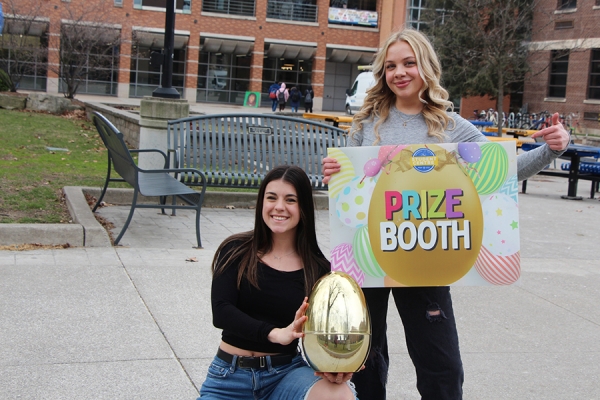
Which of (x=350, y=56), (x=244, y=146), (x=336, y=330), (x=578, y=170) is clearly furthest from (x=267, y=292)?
(x=350, y=56)

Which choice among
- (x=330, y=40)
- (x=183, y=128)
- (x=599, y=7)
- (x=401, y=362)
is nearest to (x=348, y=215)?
(x=401, y=362)

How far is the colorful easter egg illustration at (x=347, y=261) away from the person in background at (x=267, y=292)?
112 millimetres

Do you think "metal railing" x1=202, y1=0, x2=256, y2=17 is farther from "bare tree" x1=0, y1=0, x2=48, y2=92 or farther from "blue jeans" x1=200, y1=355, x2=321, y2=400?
"blue jeans" x1=200, y1=355, x2=321, y2=400

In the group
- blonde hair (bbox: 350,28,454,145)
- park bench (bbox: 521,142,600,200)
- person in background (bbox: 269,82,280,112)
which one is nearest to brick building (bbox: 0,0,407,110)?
person in background (bbox: 269,82,280,112)

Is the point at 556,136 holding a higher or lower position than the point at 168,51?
lower

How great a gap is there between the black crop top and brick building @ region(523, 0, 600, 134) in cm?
3862

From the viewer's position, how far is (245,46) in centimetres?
4759

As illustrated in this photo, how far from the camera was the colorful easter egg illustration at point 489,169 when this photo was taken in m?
2.86

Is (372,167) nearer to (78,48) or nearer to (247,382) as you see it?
(247,382)

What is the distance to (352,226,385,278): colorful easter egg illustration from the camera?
2.86 meters

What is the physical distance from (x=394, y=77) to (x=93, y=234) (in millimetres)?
4209

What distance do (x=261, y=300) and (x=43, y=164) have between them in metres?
9.08

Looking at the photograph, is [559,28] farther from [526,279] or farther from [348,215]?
[348,215]

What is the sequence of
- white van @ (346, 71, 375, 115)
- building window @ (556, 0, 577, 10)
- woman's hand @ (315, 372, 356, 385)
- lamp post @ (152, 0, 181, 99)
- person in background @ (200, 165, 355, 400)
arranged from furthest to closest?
building window @ (556, 0, 577, 10)
white van @ (346, 71, 375, 115)
lamp post @ (152, 0, 181, 99)
person in background @ (200, 165, 355, 400)
woman's hand @ (315, 372, 356, 385)
